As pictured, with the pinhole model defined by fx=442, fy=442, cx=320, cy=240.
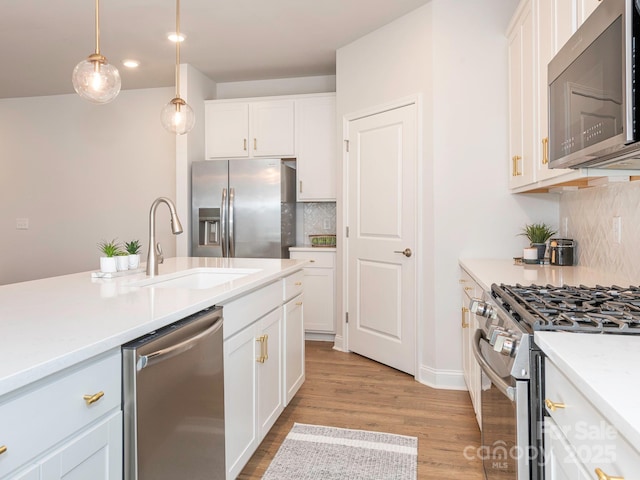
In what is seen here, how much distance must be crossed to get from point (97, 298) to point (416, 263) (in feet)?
7.55

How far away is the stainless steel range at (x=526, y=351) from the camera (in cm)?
113

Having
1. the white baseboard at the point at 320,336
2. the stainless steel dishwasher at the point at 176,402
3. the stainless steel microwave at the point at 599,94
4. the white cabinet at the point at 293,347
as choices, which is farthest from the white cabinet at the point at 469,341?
the white baseboard at the point at 320,336

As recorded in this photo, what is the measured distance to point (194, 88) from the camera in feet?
14.8

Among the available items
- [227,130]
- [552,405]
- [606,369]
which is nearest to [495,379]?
[552,405]

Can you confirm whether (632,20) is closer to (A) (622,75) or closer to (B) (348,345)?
(A) (622,75)

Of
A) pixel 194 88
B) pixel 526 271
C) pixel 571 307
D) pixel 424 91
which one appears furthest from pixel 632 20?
pixel 194 88

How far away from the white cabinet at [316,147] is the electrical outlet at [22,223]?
359 centimetres

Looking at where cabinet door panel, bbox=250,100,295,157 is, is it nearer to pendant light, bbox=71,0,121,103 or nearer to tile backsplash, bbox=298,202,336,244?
tile backsplash, bbox=298,202,336,244

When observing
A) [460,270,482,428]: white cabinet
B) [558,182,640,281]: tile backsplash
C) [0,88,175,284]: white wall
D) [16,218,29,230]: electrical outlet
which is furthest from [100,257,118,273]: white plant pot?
[16,218,29,230]: electrical outlet

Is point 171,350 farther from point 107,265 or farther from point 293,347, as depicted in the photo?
point 293,347

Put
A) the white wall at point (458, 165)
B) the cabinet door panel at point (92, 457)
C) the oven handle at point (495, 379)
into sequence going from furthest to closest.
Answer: the white wall at point (458, 165) < the oven handle at point (495, 379) < the cabinet door panel at point (92, 457)

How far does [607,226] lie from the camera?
7.22 ft

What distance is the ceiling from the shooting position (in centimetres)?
324

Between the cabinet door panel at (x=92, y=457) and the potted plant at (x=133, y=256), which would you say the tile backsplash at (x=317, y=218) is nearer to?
the potted plant at (x=133, y=256)
